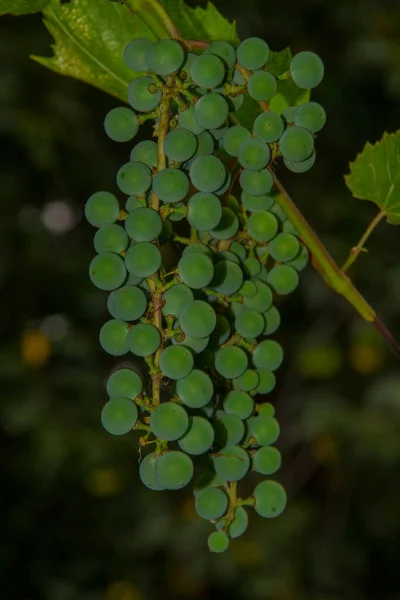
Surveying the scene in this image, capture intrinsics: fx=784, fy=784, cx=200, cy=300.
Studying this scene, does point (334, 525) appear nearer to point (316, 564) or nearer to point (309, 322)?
point (316, 564)

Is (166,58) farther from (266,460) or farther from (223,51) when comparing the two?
(266,460)

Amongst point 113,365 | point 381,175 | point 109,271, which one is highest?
point 381,175

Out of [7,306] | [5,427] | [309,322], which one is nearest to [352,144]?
[309,322]

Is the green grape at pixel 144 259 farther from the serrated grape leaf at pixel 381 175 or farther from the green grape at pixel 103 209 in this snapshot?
the serrated grape leaf at pixel 381 175

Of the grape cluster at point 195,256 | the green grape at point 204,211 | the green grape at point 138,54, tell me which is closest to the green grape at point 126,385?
the grape cluster at point 195,256

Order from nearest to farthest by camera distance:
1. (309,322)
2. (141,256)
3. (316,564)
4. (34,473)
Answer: (141,256), (34,473), (316,564), (309,322)

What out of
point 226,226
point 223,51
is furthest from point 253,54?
point 226,226
